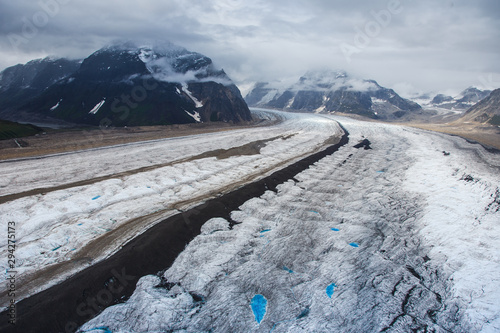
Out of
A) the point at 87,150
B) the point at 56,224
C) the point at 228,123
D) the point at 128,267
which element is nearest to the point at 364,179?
the point at 128,267

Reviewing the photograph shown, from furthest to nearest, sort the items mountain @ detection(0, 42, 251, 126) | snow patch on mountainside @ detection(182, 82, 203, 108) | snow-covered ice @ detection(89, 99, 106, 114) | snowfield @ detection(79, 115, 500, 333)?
snow patch on mountainside @ detection(182, 82, 203, 108), snow-covered ice @ detection(89, 99, 106, 114), mountain @ detection(0, 42, 251, 126), snowfield @ detection(79, 115, 500, 333)

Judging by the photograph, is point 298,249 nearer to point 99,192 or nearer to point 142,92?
point 99,192

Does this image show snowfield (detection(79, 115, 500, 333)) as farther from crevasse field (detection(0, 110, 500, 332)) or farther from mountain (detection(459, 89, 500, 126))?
mountain (detection(459, 89, 500, 126))

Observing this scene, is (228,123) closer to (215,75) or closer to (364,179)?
(215,75)

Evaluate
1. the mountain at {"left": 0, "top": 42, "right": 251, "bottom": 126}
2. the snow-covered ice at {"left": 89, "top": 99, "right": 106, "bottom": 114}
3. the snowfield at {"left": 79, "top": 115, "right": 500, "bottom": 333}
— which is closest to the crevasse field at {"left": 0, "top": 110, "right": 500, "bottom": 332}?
the snowfield at {"left": 79, "top": 115, "right": 500, "bottom": 333}

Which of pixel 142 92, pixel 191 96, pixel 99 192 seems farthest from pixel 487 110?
pixel 99 192

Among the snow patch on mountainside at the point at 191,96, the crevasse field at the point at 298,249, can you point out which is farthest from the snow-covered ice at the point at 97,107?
the crevasse field at the point at 298,249
